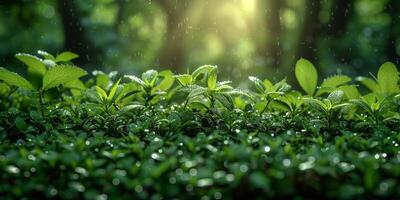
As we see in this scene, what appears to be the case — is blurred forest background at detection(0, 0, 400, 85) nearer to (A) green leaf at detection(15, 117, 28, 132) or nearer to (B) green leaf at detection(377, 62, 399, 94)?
(B) green leaf at detection(377, 62, 399, 94)

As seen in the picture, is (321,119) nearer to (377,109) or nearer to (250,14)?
(377,109)

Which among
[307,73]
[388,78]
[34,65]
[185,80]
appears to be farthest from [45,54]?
[388,78]

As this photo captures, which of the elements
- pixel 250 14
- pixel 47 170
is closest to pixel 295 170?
pixel 47 170

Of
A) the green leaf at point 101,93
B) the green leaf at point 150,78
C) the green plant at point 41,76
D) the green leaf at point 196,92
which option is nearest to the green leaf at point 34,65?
the green plant at point 41,76

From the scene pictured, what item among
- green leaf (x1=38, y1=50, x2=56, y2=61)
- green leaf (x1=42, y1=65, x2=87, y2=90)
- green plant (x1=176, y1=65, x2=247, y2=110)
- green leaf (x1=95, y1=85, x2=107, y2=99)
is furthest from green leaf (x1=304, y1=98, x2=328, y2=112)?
green leaf (x1=38, y1=50, x2=56, y2=61)

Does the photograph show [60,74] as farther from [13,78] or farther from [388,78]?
[388,78]

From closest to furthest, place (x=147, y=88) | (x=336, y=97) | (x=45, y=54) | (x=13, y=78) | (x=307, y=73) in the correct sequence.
Result: (x=336, y=97) → (x=13, y=78) → (x=147, y=88) → (x=307, y=73) → (x=45, y=54)

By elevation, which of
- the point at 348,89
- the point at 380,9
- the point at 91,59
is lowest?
the point at 348,89
